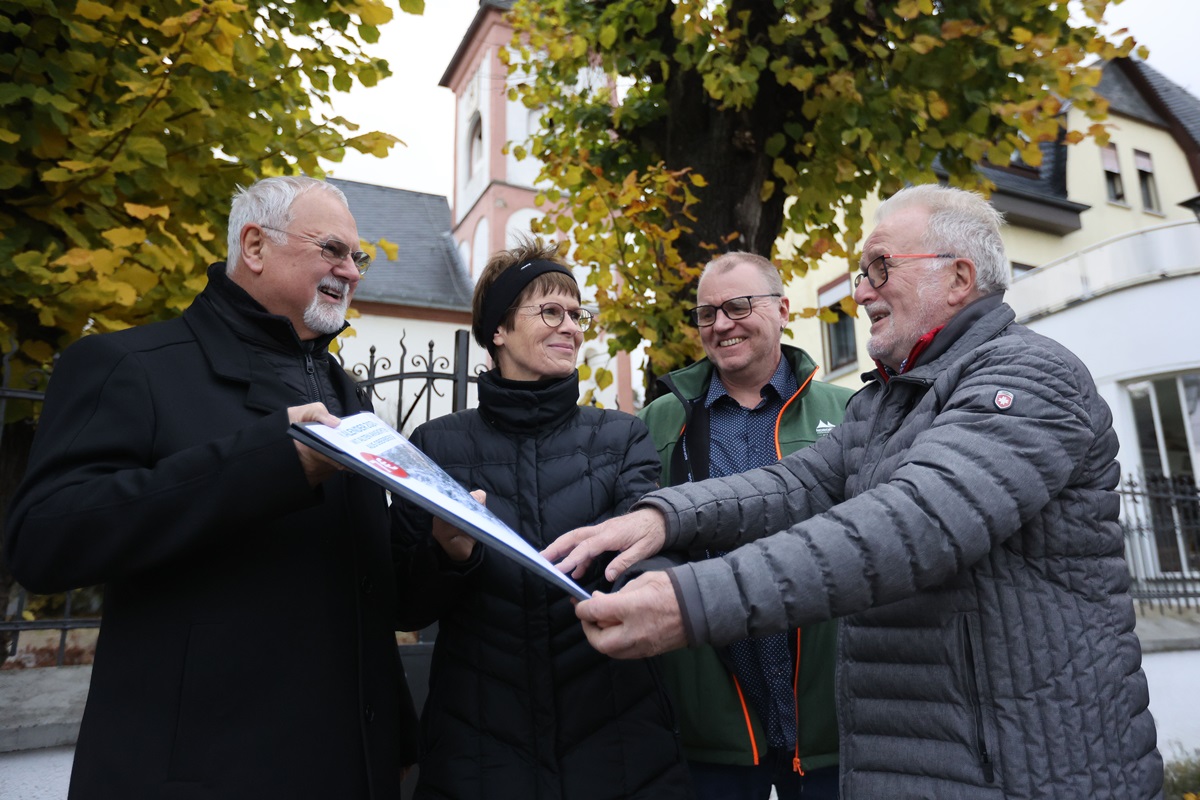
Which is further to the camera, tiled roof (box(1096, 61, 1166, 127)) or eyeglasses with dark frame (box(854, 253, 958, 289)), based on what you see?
tiled roof (box(1096, 61, 1166, 127))

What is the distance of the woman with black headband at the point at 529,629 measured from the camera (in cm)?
212

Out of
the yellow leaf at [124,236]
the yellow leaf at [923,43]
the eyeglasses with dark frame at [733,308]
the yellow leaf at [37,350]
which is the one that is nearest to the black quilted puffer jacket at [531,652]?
the eyeglasses with dark frame at [733,308]

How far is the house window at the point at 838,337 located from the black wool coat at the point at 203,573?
594 inches

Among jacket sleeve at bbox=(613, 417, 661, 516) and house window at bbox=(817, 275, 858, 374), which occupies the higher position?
house window at bbox=(817, 275, 858, 374)

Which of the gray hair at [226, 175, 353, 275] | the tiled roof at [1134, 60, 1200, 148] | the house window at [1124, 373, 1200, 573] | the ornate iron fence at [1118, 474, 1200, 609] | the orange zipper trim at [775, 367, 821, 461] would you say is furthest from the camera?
the tiled roof at [1134, 60, 1200, 148]

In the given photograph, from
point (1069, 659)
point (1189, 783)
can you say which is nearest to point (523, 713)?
point (1069, 659)

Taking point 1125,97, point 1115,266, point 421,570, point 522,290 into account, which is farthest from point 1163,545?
point 1125,97

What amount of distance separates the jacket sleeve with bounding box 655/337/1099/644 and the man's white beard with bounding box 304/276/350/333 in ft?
4.16

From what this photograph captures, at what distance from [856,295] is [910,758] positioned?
1.16 metres

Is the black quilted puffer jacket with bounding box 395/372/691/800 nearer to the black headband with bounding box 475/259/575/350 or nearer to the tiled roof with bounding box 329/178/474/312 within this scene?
the black headband with bounding box 475/259/575/350

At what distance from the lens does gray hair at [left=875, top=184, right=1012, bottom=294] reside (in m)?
2.12

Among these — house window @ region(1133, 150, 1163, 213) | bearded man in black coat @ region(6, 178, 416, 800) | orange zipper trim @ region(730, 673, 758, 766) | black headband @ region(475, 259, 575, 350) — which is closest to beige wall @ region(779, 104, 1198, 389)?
house window @ region(1133, 150, 1163, 213)

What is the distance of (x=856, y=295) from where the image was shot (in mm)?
2309

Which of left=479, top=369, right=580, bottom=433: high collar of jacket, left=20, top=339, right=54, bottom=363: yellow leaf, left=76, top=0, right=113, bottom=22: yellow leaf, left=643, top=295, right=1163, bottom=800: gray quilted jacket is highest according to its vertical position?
left=76, top=0, right=113, bottom=22: yellow leaf
